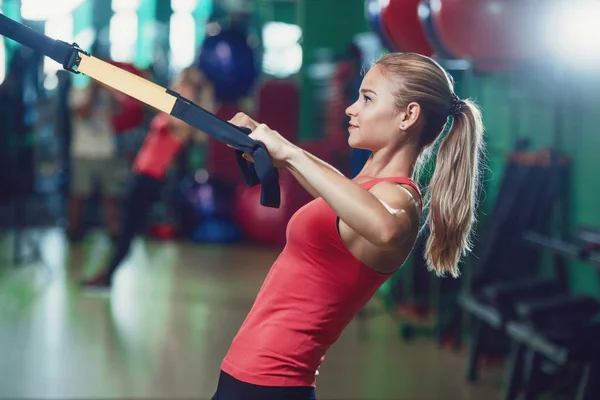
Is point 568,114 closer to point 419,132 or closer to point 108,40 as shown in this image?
point 419,132

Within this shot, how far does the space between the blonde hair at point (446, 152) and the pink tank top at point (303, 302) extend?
0.09 m

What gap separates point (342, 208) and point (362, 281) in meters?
0.25

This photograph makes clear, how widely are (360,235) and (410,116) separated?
0.77ft

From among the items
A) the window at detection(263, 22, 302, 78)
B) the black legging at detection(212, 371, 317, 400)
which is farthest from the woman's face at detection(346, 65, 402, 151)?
the window at detection(263, 22, 302, 78)

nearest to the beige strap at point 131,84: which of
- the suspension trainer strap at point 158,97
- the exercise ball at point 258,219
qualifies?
the suspension trainer strap at point 158,97

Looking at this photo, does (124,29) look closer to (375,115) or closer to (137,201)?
(137,201)

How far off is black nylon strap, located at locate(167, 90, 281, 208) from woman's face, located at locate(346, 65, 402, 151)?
236 millimetres

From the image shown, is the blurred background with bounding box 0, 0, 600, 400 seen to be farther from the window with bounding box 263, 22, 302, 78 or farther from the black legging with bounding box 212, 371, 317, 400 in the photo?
the window with bounding box 263, 22, 302, 78

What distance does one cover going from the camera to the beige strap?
132 centimetres

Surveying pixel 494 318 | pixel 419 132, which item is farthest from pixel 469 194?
pixel 494 318

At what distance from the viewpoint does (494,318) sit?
3955 millimetres

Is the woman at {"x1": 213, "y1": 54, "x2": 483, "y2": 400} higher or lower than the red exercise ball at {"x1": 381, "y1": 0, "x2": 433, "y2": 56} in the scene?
lower

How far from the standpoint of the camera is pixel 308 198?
22.3ft

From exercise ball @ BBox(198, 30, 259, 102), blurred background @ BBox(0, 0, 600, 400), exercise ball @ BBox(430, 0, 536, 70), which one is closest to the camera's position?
exercise ball @ BBox(430, 0, 536, 70)
